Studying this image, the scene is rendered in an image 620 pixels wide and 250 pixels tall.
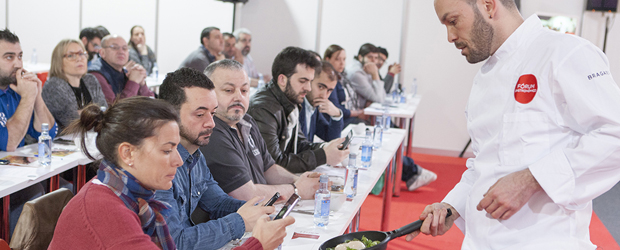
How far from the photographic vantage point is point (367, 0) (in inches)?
279

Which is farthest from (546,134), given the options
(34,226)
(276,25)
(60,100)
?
(276,25)

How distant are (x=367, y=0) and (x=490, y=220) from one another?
602 centimetres

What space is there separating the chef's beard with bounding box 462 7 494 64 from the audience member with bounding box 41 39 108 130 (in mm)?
2712

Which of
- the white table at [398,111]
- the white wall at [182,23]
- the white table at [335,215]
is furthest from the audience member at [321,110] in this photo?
the white wall at [182,23]

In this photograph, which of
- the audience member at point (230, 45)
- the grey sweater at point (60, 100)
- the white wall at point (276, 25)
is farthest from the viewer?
the white wall at point (276, 25)

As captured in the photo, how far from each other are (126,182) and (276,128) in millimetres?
1658

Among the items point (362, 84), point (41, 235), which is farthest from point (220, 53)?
point (41, 235)

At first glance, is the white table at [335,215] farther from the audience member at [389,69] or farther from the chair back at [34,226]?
the audience member at [389,69]

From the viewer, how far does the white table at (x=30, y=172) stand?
2244 millimetres

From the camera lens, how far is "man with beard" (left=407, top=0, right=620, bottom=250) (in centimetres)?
119

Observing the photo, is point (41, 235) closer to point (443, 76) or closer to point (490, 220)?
point (490, 220)

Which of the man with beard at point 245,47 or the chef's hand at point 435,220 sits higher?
the man with beard at point 245,47

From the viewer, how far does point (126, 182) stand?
1.19 m

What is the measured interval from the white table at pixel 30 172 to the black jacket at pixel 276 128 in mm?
957
